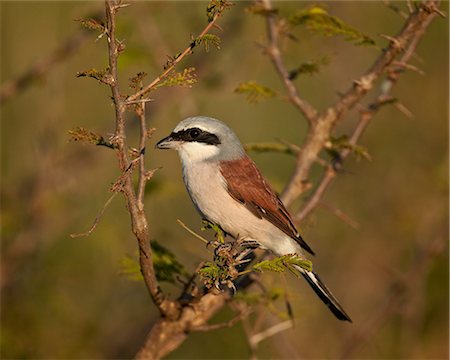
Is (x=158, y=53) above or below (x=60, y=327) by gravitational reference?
above

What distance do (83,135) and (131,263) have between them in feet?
4.66

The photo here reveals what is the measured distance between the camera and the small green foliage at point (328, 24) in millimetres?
4156

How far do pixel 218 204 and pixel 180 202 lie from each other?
3190 millimetres

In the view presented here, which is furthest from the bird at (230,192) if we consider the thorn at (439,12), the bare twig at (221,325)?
the thorn at (439,12)

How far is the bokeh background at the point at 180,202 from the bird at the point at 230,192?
3.09 ft

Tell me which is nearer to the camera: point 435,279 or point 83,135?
point 83,135

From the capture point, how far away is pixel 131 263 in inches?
163

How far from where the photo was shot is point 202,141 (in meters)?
4.71

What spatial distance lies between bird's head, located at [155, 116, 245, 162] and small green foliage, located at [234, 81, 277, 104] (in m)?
0.36

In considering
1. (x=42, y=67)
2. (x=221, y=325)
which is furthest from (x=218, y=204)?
(x=42, y=67)

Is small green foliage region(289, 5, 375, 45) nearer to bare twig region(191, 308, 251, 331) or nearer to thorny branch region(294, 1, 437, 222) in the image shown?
thorny branch region(294, 1, 437, 222)

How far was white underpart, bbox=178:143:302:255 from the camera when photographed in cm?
452

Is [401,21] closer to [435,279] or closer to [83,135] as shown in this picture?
[435,279]

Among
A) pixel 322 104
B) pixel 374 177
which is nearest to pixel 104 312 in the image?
pixel 374 177
